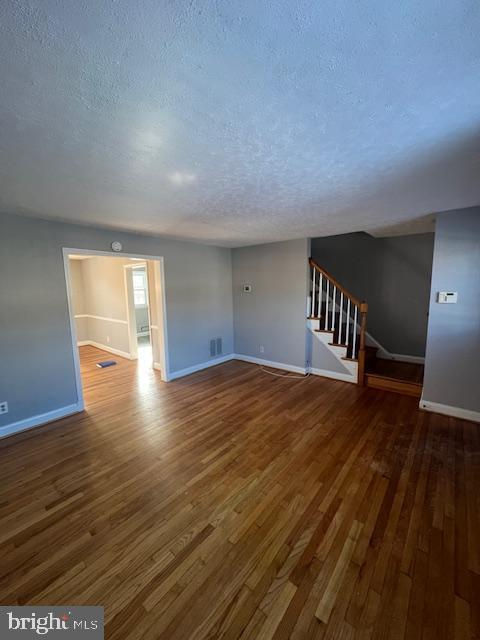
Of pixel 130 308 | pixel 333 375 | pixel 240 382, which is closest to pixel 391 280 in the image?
pixel 333 375

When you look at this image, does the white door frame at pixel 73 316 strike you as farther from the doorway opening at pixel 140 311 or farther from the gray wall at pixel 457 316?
the gray wall at pixel 457 316

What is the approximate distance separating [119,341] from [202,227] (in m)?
3.94

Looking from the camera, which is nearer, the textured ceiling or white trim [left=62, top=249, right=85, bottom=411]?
the textured ceiling

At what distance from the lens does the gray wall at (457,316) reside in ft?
9.55

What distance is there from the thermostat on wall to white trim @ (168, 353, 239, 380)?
3.79 meters

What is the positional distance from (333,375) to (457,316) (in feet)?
6.51

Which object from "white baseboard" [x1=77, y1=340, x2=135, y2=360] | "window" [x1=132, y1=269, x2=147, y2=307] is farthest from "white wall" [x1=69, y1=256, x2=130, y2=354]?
"window" [x1=132, y1=269, x2=147, y2=307]

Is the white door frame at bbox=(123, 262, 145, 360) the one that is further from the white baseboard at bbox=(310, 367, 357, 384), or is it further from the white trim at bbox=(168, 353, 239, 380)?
the white baseboard at bbox=(310, 367, 357, 384)

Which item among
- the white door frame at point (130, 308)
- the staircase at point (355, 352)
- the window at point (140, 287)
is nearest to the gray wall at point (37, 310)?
the white door frame at point (130, 308)

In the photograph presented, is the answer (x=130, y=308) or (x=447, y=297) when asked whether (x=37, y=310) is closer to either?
(x=130, y=308)

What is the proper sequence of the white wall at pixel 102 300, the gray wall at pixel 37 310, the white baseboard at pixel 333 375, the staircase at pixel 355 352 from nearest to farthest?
1. the gray wall at pixel 37 310
2. the staircase at pixel 355 352
3. the white baseboard at pixel 333 375
4. the white wall at pixel 102 300

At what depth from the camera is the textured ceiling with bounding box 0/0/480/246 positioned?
0.81m

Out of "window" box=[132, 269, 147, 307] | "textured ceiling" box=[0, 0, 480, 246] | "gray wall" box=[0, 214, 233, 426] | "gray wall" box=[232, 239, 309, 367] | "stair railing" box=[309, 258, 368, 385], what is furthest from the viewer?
"window" box=[132, 269, 147, 307]

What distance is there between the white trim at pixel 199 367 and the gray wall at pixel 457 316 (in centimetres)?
359
